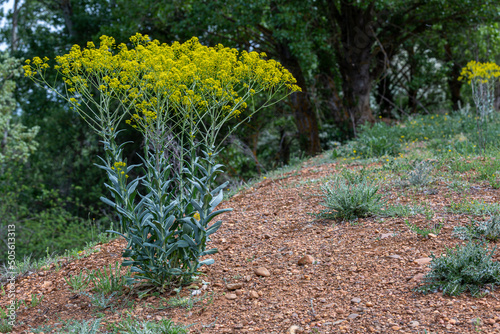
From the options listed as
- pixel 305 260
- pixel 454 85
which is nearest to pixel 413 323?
pixel 305 260

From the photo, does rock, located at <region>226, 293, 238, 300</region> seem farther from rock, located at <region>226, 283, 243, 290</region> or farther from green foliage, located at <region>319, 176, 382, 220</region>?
green foliage, located at <region>319, 176, 382, 220</region>

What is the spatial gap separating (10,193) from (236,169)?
5545 millimetres

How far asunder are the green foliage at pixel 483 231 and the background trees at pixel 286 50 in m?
4.09

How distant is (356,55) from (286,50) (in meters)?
1.67

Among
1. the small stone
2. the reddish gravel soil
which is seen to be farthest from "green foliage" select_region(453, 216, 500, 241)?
the small stone

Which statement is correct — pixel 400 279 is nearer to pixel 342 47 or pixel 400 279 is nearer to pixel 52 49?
pixel 342 47

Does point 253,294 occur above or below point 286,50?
below

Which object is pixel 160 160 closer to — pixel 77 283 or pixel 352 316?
pixel 77 283

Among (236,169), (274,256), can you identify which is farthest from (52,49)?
(274,256)

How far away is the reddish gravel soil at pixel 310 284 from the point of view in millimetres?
2578

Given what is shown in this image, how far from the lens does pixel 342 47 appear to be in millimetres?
10289

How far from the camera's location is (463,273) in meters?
2.72

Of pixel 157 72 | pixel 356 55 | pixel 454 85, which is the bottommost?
pixel 454 85

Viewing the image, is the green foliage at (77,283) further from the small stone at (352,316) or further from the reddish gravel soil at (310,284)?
the small stone at (352,316)
